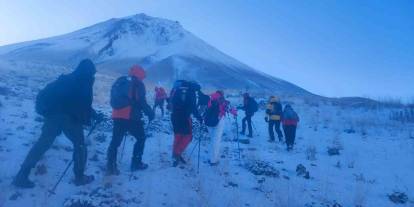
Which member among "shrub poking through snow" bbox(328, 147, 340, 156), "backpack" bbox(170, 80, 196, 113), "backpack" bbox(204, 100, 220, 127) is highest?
"backpack" bbox(170, 80, 196, 113)

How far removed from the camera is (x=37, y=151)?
790 centimetres

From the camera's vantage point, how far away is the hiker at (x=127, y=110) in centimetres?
894

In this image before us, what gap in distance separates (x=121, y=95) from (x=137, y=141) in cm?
93

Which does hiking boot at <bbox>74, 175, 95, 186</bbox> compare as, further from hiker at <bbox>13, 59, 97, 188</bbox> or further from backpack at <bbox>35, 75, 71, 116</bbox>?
backpack at <bbox>35, 75, 71, 116</bbox>

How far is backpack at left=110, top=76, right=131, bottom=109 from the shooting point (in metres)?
9.02

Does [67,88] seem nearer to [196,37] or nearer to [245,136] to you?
[245,136]

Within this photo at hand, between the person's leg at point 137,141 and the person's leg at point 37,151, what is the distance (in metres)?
1.47

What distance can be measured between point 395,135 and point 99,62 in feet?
249

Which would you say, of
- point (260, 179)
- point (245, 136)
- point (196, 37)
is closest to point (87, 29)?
point (196, 37)

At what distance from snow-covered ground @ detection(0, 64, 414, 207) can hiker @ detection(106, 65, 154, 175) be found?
0.41 metres

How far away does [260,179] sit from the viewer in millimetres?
9805

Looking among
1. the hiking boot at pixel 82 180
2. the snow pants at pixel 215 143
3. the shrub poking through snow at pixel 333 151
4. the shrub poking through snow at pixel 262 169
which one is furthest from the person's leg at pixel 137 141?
the shrub poking through snow at pixel 333 151

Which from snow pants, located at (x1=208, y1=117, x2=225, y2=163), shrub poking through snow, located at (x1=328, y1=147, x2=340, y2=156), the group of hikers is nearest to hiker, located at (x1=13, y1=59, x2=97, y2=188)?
the group of hikers

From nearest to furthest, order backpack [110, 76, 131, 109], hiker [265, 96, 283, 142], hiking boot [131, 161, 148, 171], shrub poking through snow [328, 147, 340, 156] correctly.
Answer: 1. backpack [110, 76, 131, 109]
2. hiking boot [131, 161, 148, 171]
3. shrub poking through snow [328, 147, 340, 156]
4. hiker [265, 96, 283, 142]
